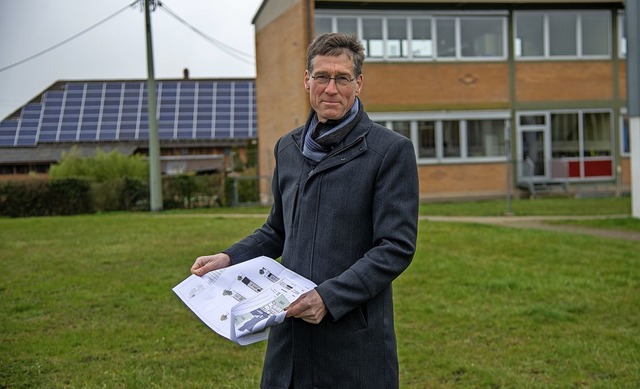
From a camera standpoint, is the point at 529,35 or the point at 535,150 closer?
the point at 529,35

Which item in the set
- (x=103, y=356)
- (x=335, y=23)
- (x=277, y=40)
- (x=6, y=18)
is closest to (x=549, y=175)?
(x=335, y=23)

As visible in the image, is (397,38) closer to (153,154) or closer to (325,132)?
(153,154)

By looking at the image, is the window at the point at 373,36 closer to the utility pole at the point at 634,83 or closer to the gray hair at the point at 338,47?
the utility pole at the point at 634,83

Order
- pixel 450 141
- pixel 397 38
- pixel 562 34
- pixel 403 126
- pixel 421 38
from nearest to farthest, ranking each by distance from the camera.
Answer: pixel 397 38, pixel 421 38, pixel 403 126, pixel 450 141, pixel 562 34

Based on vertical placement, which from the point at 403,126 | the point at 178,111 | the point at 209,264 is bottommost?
the point at 209,264

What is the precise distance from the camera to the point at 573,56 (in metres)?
30.5

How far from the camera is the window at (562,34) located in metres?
30.3

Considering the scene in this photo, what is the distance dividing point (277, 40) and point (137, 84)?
32.9ft

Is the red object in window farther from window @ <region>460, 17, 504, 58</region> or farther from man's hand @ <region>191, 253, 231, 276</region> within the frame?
man's hand @ <region>191, 253, 231, 276</region>

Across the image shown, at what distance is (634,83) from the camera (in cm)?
1775

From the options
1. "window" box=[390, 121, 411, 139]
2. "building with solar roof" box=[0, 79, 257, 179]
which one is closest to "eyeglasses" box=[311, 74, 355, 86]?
"window" box=[390, 121, 411, 139]

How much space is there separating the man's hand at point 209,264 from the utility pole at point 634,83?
16.6 m

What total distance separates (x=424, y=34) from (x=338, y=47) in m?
27.8

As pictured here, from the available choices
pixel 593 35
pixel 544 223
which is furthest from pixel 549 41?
pixel 544 223
